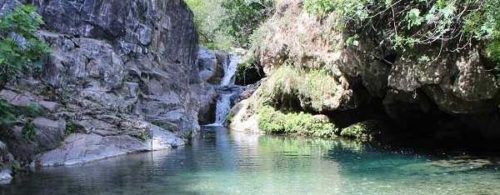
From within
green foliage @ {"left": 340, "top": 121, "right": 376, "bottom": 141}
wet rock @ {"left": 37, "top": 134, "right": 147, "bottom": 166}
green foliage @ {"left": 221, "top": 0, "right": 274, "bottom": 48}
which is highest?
green foliage @ {"left": 221, "top": 0, "right": 274, "bottom": 48}

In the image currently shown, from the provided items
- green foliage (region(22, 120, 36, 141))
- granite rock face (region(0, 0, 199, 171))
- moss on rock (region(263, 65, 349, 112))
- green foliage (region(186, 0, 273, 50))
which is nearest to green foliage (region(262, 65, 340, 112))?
moss on rock (region(263, 65, 349, 112))

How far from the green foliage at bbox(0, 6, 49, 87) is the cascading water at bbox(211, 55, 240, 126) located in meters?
19.0

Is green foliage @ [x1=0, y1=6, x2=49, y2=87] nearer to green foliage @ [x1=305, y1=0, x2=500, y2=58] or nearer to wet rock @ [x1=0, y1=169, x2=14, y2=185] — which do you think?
wet rock @ [x1=0, y1=169, x2=14, y2=185]

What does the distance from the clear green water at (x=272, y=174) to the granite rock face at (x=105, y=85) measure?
1.46 meters

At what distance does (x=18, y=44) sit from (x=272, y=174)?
8873mm

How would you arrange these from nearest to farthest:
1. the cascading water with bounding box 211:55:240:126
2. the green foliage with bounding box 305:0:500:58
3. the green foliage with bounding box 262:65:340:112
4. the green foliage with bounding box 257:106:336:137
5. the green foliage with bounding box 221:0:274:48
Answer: the green foliage with bounding box 305:0:500:58 < the green foliage with bounding box 262:65:340:112 < the green foliage with bounding box 257:106:336:137 < the cascading water with bounding box 211:55:240:126 < the green foliage with bounding box 221:0:274:48

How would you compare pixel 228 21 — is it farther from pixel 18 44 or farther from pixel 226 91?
pixel 18 44

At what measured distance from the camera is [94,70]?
25578 millimetres

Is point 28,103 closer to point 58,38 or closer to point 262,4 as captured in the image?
point 58,38

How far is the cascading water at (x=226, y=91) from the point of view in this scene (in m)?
37.3

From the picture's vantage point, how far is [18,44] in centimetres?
1772

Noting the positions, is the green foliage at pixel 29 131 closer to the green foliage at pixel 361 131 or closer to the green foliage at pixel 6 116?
the green foliage at pixel 6 116

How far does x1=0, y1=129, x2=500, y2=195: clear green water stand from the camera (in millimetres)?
13820

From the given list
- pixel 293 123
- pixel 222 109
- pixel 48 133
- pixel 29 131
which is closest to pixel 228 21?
pixel 222 109
